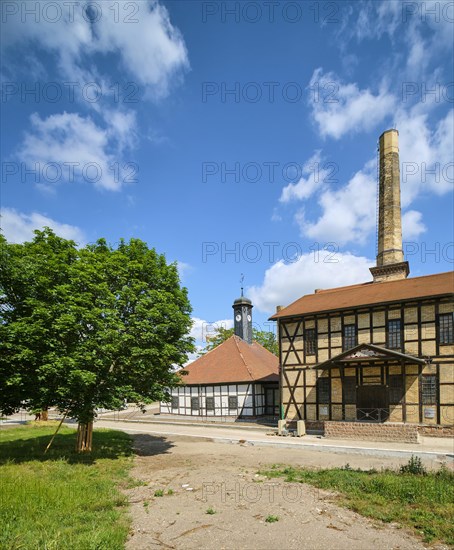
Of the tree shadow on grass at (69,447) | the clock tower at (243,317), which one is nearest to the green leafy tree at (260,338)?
the clock tower at (243,317)

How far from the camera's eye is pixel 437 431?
68.1 feet

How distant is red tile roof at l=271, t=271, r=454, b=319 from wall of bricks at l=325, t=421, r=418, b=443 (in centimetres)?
662

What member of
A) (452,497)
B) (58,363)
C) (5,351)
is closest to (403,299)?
(452,497)

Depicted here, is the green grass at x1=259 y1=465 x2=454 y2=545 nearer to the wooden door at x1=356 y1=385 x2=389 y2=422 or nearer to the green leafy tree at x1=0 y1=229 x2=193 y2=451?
the green leafy tree at x1=0 y1=229 x2=193 y2=451

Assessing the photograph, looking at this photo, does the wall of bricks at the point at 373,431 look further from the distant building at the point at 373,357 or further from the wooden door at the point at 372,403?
the wooden door at the point at 372,403

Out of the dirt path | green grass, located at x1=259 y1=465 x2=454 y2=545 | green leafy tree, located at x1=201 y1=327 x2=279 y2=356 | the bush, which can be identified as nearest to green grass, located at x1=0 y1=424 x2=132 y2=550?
the dirt path

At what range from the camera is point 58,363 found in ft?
44.1

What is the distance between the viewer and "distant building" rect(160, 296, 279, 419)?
101 feet

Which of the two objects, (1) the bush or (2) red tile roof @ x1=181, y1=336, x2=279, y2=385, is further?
(2) red tile roof @ x1=181, y1=336, x2=279, y2=385

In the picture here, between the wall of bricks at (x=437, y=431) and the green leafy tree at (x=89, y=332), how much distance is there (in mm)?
13282

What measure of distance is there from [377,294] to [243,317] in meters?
15.2

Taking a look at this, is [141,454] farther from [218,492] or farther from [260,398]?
[260,398]

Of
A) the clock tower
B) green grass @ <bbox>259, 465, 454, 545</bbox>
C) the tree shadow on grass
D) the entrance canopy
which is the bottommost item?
the tree shadow on grass

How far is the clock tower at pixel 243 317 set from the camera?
123ft
